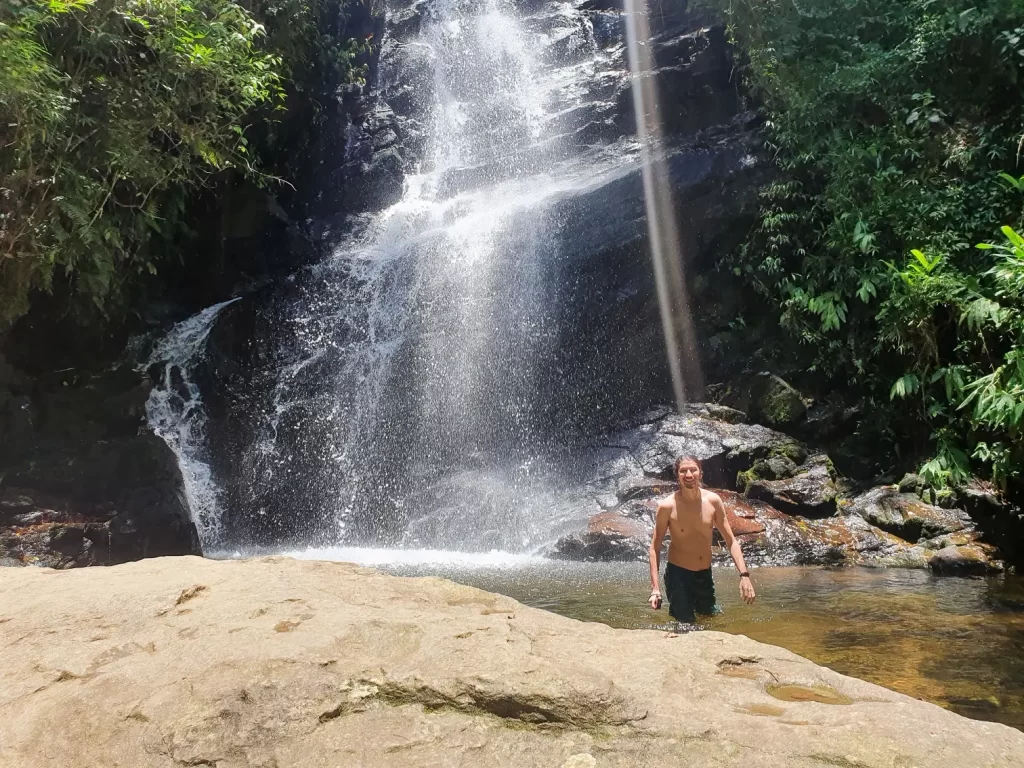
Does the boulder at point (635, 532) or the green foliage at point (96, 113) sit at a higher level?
the green foliage at point (96, 113)

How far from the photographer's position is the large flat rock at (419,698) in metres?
1.86

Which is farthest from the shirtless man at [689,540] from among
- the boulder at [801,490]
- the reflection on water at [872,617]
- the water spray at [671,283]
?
the water spray at [671,283]

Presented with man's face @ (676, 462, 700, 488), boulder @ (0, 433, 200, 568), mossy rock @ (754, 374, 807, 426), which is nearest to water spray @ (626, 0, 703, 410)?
mossy rock @ (754, 374, 807, 426)

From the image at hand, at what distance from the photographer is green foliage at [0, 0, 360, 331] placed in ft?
27.9

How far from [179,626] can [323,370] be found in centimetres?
1114

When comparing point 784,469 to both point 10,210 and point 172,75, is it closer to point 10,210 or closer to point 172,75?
point 172,75

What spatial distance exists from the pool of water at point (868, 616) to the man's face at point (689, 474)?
1.03 meters

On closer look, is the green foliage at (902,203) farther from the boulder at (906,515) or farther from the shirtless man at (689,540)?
the shirtless man at (689,540)

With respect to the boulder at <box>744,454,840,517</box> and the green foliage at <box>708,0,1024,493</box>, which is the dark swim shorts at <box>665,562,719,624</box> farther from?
the boulder at <box>744,454,840,517</box>

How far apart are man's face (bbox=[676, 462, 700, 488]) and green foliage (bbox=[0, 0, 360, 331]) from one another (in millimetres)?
8305

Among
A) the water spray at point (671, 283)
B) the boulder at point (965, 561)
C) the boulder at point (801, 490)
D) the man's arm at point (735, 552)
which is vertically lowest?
the boulder at point (965, 561)

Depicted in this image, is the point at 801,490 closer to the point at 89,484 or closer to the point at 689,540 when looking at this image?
the point at 689,540

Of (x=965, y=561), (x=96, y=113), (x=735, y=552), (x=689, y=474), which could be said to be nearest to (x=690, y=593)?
(x=735, y=552)

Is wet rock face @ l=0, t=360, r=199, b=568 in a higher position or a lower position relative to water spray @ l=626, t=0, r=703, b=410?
lower
